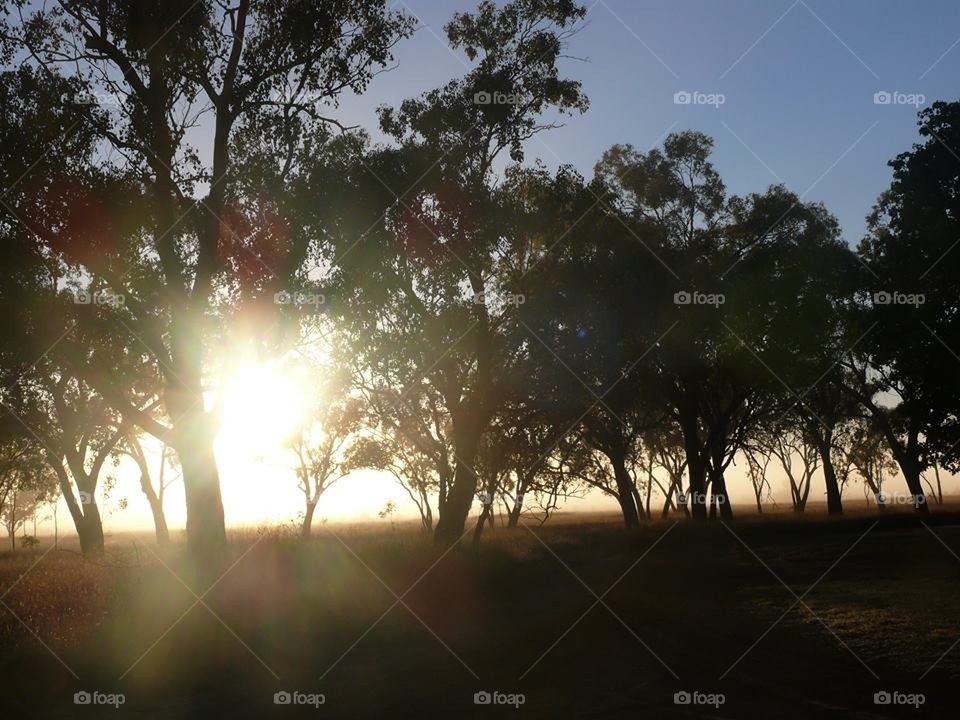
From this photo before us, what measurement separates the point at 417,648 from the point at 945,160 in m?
29.5
